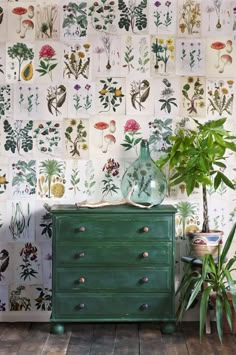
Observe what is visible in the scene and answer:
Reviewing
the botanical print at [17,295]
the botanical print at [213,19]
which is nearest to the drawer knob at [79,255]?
the botanical print at [17,295]

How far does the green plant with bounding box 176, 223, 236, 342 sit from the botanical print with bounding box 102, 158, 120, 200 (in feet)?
2.51

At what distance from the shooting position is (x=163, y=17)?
439 cm

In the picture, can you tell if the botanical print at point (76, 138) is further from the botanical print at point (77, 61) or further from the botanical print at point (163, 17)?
the botanical print at point (163, 17)

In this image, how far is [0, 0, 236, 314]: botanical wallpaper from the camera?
4.39 meters

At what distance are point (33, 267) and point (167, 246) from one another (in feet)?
3.30

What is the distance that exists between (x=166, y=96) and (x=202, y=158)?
602mm

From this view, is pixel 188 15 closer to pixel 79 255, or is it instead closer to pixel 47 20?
pixel 47 20

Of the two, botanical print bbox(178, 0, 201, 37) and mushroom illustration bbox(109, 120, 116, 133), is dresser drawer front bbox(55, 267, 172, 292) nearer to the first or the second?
mushroom illustration bbox(109, 120, 116, 133)

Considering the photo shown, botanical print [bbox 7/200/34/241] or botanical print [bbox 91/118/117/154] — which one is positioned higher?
botanical print [bbox 91/118/117/154]

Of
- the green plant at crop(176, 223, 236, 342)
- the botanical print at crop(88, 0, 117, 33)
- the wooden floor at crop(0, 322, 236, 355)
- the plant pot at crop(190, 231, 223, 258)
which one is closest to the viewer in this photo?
the wooden floor at crop(0, 322, 236, 355)

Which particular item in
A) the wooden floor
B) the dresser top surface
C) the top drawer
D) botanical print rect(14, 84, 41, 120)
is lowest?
the wooden floor

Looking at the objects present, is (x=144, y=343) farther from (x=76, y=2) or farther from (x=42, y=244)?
(x=76, y=2)

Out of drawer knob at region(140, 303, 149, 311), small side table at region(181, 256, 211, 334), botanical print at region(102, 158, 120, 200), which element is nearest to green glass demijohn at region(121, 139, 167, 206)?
botanical print at region(102, 158, 120, 200)

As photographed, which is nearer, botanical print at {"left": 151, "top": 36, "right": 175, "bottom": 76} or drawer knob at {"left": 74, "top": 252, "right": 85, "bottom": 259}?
drawer knob at {"left": 74, "top": 252, "right": 85, "bottom": 259}
